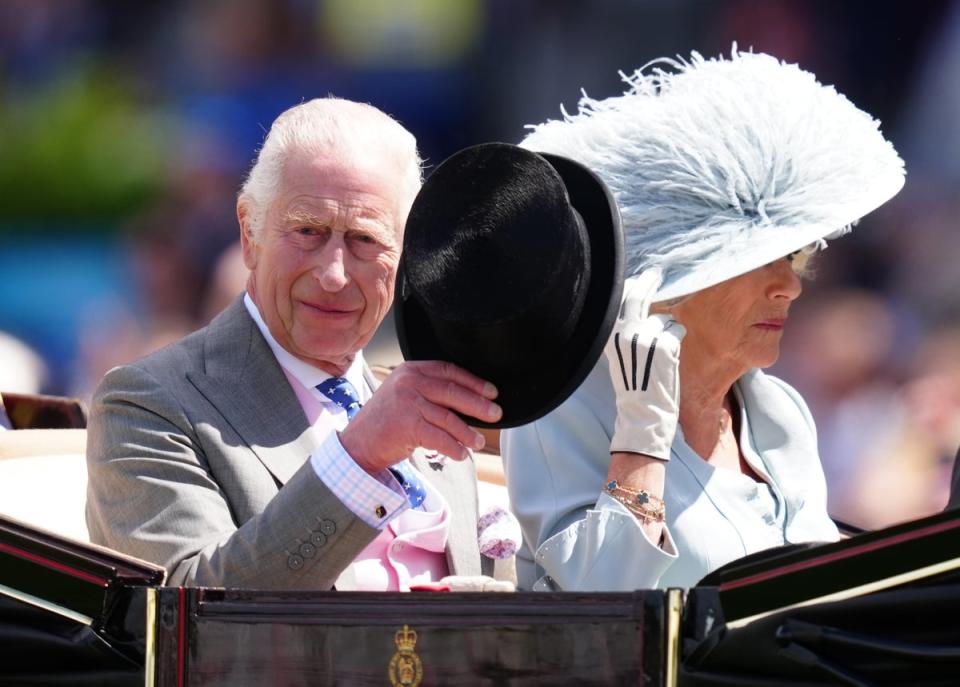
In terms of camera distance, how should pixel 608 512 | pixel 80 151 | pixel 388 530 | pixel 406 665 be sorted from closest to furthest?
pixel 406 665, pixel 608 512, pixel 388 530, pixel 80 151

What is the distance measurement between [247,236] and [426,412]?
76 centimetres

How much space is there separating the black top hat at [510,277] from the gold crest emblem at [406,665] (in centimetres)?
26

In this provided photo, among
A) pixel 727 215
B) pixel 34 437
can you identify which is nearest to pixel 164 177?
pixel 34 437

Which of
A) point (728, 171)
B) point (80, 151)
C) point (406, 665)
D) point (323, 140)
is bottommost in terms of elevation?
point (406, 665)

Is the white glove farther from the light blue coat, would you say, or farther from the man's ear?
the man's ear

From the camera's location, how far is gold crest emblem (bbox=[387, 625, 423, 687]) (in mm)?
1473

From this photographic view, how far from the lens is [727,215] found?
2.13 metres

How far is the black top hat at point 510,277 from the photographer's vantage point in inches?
62.2

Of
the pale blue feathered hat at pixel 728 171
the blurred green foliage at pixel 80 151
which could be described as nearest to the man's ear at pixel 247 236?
the pale blue feathered hat at pixel 728 171

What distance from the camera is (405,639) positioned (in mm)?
1476

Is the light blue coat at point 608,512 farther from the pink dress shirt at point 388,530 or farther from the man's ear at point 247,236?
the man's ear at point 247,236

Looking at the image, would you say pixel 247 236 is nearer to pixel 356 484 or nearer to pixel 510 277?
pixel 356 484

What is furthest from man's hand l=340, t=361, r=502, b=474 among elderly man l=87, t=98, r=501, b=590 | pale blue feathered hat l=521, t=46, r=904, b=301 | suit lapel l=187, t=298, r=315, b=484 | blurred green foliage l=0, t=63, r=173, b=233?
blurred green foliage l=0, t=63, r=173, b=233

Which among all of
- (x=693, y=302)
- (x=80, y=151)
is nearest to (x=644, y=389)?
(x=693, y=302)
